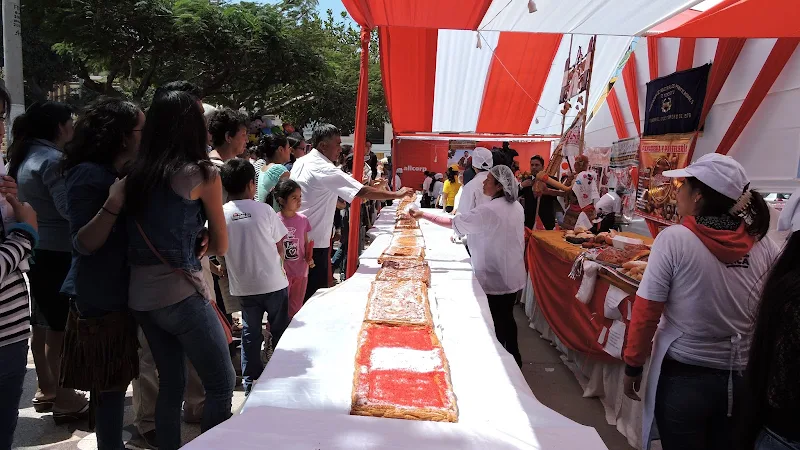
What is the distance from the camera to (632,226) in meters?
5.40

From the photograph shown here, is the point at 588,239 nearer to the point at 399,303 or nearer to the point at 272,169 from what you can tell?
the point at 399,303

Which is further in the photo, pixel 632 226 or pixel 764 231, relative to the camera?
pixel 632 226

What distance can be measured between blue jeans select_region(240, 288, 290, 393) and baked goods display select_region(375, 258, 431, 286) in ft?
2.23

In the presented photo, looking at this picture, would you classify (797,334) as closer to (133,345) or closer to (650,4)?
(133,345)

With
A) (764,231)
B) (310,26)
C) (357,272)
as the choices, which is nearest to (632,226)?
(357,272)

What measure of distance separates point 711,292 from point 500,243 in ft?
5.32

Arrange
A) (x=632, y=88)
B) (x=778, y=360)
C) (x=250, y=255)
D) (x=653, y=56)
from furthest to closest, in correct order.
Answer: (x=632, y=88), (x=653, y=56), (x=250, y=255), (x=778, y=360)

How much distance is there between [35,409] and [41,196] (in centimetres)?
119

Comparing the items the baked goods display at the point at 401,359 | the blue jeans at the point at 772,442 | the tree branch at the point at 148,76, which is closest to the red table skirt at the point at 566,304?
the baked goods display at the point at 401,359

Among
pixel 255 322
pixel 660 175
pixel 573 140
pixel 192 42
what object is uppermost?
pixel 192 42

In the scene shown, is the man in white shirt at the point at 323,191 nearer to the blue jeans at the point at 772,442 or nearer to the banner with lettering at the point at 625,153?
the blue jeans at the point at 772,442

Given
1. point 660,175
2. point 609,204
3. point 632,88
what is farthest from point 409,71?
point 660,175

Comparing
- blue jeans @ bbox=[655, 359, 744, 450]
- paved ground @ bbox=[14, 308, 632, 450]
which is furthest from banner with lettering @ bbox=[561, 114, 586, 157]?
blue jeans @ bbox=[655, 359, 744, 450]

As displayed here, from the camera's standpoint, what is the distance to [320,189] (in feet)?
11.1
